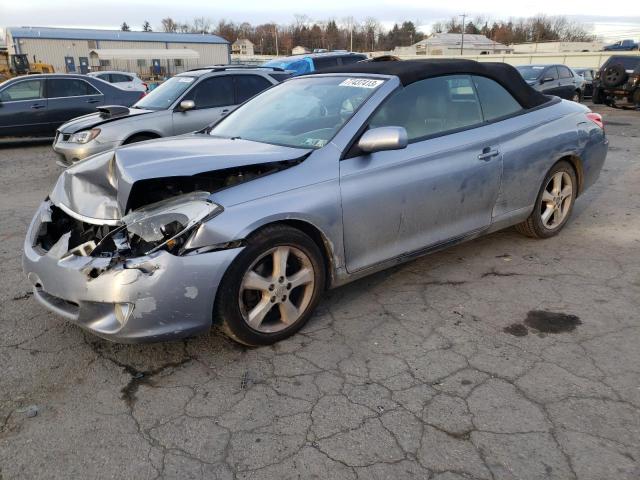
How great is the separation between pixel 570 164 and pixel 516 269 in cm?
126

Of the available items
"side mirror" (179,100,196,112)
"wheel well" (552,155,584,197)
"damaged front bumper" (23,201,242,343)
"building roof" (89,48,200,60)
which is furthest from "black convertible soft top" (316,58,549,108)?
"building roof" (89,48,200,60)

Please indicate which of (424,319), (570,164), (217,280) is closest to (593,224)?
(570,164)

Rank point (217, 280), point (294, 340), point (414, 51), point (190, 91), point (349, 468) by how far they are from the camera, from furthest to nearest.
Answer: point (414, 51), point (190, 91), point (294, 340), point (217, 280), point (349, 468)

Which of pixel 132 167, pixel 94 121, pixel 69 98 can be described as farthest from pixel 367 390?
pixel 69 98

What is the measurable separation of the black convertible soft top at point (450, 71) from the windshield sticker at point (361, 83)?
4.5 inches

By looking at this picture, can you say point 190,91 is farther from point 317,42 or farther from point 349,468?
point 317,42

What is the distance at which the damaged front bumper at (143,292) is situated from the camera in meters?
2.66

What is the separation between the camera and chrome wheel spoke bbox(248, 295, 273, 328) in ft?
9.89

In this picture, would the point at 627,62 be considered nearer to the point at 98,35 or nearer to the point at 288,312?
the point at 288,312

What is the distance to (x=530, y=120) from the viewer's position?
4.36 m

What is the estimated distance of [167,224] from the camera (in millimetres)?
2844

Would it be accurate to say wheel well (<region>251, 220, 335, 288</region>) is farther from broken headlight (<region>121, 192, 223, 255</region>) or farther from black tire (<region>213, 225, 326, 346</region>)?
broken headlight (<region>121, 192, 223, 255</region>)

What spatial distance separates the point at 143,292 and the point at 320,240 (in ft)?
3.62

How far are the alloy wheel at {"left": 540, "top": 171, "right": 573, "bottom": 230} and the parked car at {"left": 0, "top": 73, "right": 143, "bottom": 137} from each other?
34.2 ft
